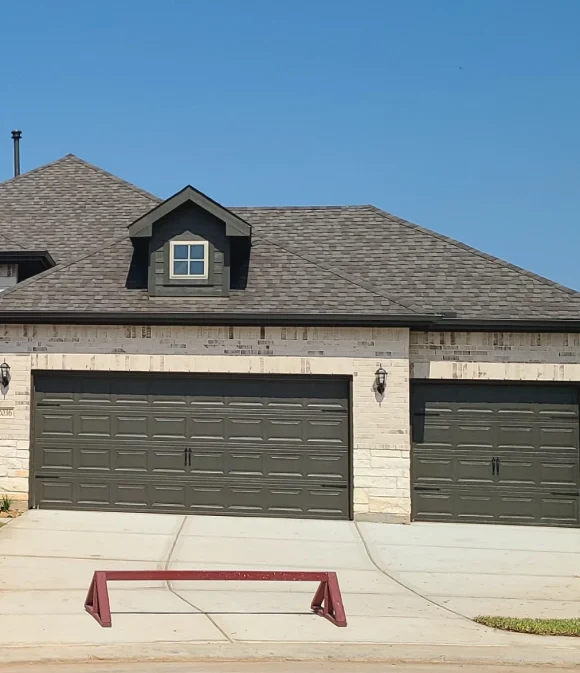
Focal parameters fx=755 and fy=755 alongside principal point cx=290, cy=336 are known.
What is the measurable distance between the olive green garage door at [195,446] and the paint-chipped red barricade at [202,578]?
19.0ft

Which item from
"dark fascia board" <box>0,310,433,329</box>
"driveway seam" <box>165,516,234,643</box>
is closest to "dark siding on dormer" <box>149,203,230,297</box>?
"dark fascia board" <box>0,310,433,329</box>

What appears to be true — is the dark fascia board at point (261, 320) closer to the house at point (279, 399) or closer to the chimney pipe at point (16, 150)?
the house at point (279, 399)

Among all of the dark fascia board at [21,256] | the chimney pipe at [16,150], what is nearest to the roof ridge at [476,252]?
the dark fascia board at [21,256]

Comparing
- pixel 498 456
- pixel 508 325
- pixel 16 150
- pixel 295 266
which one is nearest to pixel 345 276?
pixel 295 266

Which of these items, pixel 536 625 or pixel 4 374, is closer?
pixel 536 625

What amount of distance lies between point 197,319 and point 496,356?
18.7 feet

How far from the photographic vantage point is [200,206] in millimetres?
14703

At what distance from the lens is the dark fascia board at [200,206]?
14.7m

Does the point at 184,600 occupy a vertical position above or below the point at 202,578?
below

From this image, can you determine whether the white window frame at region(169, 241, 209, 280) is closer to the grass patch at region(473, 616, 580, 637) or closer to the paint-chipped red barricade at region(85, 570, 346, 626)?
the paint-chipped red barricade at region(85, 570, 346, 626)

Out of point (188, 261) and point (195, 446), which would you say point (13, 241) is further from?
point (195, 446)

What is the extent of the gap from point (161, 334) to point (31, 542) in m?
4.45

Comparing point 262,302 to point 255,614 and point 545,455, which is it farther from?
point 255,614

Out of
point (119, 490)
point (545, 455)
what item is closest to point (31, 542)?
point (119, 490)
